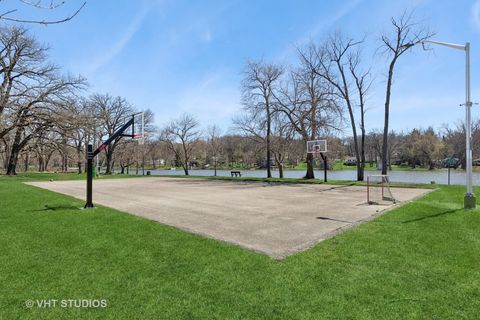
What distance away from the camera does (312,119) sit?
82.0 feet

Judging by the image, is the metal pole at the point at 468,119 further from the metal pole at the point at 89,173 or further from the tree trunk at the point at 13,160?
the tree trunk at the point at 13,160

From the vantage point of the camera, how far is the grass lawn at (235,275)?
10.4 ft

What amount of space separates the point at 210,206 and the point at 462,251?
293 inches

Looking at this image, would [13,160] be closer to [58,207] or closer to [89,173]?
[58,207]

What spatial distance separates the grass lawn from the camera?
10.4 feet

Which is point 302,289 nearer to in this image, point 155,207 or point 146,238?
point 146,238

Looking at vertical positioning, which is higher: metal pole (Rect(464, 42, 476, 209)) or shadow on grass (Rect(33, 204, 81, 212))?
metal pole (Rect(464, 42, 476, 209))

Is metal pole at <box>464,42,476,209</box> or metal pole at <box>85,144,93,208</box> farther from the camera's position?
metal pole at <box>85,144,93,208</box>

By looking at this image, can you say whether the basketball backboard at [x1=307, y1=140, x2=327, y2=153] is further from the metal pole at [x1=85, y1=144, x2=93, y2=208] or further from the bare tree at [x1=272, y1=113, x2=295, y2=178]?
the metal pole at [x1=85, y1=144, x2=93, y2=208]

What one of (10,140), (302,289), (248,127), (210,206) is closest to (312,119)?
(248,127)

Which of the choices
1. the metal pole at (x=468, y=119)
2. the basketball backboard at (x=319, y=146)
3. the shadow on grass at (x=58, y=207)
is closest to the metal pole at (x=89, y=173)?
the shadow on grass at (x=58, y=207)

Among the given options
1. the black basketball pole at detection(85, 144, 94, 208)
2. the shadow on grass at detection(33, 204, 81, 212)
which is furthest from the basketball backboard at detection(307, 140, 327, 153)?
the shadow on grass at detection(33, 204, 81, 212)

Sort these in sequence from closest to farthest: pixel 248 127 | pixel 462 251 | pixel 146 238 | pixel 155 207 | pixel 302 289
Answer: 1. pixel 302 289
2. pixel 462 251
3. pixel 146 238
4. pixel 155 207
5. pixel 248 127

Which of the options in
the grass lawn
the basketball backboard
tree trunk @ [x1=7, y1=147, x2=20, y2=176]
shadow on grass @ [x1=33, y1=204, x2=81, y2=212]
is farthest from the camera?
tree trunk @ [x1=7, y1=147, x2=20, y2=176]
